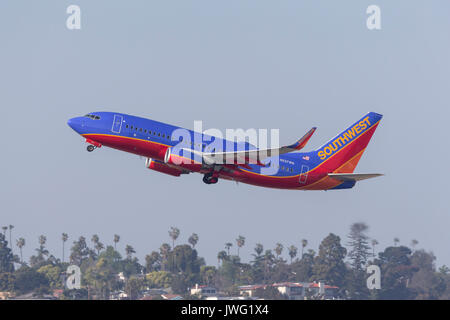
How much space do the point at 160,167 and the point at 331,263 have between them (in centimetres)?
5708

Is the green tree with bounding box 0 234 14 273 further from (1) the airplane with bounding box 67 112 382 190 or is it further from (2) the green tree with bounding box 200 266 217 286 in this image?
(1) the airplane with bounding box 67 112 382 190

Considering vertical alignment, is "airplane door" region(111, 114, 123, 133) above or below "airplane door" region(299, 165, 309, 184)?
above

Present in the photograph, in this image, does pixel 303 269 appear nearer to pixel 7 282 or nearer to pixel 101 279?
pixel 101 279

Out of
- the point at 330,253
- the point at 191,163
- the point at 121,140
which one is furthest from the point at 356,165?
the point at 330,253

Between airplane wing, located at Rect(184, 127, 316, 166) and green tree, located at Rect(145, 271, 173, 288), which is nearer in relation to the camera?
airplane wing, located at Rect(184, 127, 316, 166)

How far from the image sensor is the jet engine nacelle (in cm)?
9038

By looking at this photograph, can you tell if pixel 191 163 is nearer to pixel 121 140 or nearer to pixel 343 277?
pixel 121 140

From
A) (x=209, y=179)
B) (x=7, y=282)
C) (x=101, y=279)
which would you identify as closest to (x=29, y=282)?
(x=7, y=282)

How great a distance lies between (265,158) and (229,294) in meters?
35.9

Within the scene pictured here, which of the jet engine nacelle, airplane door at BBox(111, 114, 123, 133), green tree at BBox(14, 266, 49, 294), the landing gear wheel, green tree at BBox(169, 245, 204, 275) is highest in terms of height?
airplane door at BBox(111, 114, 123, 133)

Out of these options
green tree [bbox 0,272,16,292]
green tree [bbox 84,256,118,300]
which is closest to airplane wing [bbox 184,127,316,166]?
green tree [bbox 84,256,118,300]

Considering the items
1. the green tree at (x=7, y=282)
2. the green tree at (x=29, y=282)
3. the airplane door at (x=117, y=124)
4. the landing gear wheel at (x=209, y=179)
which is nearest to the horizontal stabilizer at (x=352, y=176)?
the landing gear wheel at (x=209, y=179)

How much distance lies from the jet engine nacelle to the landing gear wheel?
348cm

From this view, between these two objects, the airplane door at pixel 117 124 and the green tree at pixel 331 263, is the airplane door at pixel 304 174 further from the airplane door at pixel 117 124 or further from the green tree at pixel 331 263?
the green tree at pixel 331 263
